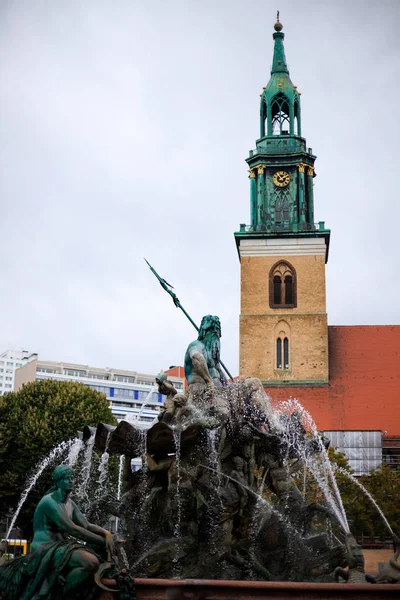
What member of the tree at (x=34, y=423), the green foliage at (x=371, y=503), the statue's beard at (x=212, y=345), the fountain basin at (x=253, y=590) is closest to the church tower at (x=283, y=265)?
the green foliage at (x=371, y=503)

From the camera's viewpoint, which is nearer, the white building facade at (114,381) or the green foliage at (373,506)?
the green foliage at (373,506)

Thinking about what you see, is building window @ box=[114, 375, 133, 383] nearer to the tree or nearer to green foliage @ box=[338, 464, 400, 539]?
green foliage @ box=[338, 464, 400, 539]

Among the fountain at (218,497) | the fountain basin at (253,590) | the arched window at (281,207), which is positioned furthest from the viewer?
the arched window at (281,207)

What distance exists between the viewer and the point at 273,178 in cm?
5878

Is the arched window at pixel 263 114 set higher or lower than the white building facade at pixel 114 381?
higher

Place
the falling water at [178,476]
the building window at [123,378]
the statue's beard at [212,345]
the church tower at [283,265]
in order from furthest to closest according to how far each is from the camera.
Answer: the building window at [123,378] → the church tower at [283,265] → the statue's beard at [212,345] → the falling water at [178,476]

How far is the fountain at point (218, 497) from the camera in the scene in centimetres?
1153

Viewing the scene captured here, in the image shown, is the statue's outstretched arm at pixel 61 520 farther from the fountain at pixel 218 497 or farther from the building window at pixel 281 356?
the building window at pixel 281 356

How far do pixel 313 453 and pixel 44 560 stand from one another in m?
6.79

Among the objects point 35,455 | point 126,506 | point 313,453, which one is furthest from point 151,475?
point 35,455

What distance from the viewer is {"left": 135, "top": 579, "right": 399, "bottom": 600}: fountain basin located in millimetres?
8445

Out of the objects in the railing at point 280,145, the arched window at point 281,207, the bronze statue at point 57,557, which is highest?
the railing at point 280,145

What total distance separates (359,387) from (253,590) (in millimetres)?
48000

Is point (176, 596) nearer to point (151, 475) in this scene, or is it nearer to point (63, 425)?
point (151, 475)
